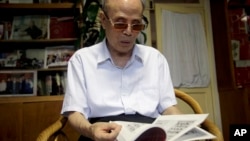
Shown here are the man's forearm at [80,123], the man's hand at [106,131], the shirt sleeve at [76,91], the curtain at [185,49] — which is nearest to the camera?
the man's hand at [106,131]

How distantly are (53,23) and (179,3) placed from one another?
143 cm

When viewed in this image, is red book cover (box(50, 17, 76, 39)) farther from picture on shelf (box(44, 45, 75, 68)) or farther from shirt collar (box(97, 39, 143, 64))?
shirt collar (box(97, 39, 143, 64))

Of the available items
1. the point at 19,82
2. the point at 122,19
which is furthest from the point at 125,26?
the point at 19,82

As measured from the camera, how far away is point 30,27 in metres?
2.14

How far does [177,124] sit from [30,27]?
6.11 ft

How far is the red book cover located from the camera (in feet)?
7.14

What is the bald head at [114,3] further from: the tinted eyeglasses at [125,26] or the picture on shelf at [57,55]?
the picture on shelf at [57,55]

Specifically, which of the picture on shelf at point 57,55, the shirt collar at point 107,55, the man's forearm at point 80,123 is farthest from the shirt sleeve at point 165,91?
the picture on shelf at point 57,55

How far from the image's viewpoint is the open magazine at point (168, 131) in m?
0.58

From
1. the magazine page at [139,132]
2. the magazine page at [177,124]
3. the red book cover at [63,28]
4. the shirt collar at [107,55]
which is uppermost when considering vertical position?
the red book cover at [63,28]

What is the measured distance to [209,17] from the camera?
9.02 ft

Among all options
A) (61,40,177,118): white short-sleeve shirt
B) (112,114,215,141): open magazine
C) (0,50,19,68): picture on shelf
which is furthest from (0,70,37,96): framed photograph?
(112,114,215,141): open magazine

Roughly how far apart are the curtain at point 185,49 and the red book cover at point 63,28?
3.22ft

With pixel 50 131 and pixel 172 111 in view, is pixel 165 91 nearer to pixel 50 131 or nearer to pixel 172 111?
pixel 172 111
